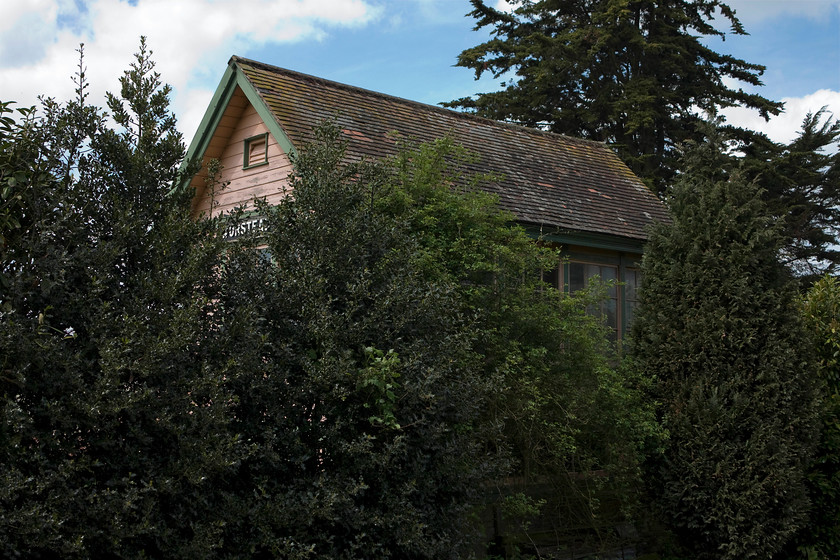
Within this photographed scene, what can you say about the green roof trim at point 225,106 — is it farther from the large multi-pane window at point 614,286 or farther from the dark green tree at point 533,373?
the large multi-pane window at point 614,286

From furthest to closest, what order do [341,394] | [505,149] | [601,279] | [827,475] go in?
[505,149]
[601,279]
[827,475]
[341,394]

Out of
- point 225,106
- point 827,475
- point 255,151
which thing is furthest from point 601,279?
point 225,106

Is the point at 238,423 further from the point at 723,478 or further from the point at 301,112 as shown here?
the point at 301,112

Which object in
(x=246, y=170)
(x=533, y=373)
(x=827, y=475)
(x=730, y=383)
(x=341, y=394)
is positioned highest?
(x=246, y=170)

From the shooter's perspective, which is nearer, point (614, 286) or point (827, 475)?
point (827, 475)

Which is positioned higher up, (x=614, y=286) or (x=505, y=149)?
(x=505, y=149)

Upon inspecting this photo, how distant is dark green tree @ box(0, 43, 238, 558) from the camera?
427cm

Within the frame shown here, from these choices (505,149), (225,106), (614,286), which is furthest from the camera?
(505,149)

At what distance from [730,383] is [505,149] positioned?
7.18 m

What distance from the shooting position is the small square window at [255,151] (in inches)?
489

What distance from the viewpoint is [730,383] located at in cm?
912

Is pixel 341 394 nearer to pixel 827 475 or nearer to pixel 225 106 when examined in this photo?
pixel 827 475

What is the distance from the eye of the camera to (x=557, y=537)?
30.4ft

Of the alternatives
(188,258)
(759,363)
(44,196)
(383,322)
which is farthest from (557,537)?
(44,196)
